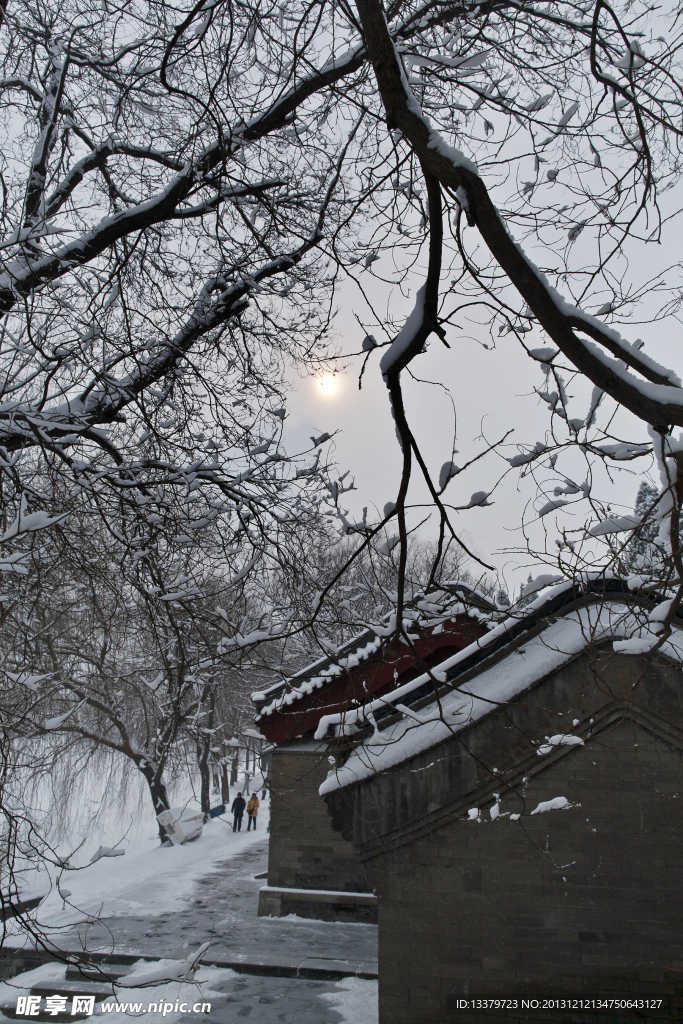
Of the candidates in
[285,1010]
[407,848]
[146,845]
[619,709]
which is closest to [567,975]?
[407,848]

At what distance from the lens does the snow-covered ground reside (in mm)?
7152

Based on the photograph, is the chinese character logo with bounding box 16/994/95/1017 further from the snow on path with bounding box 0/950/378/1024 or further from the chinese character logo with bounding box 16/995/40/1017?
the snow on path with bounding box 0/950/378/1024

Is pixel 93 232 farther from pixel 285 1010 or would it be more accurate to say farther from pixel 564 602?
pixel 285 1010

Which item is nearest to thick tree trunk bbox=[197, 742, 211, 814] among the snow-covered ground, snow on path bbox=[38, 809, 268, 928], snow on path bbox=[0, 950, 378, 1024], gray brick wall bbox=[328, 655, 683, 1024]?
snow on path bbox=[38, 809, 268, 928]

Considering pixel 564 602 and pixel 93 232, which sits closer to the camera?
pixel 93 232

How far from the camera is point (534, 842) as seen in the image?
194 inches

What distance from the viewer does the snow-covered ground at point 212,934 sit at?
7152mm

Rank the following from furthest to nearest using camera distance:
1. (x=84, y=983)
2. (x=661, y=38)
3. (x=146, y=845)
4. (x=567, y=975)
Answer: (x=146, y=845) < (x=84, y=983) < (x=567, y=975) < (x=661, y=38)

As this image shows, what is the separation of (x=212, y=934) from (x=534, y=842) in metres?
4.48

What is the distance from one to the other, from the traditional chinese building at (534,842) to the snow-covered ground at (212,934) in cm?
191

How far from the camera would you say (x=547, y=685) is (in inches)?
204

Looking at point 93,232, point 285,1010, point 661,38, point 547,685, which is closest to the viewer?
point 661,38

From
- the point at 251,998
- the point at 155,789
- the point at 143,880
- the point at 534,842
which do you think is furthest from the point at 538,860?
the point at 155,789

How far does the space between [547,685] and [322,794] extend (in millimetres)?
2115
